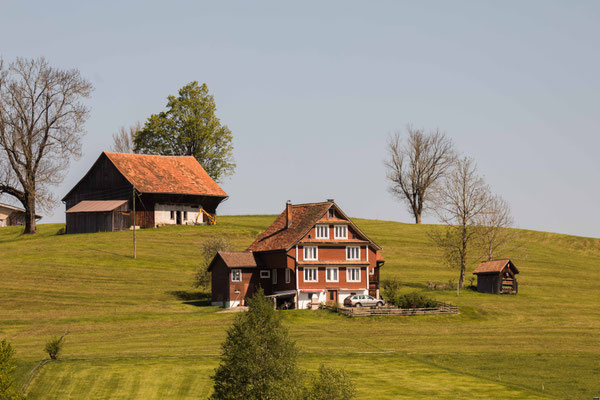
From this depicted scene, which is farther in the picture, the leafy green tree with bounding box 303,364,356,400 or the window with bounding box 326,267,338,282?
the window with bounding box 326,267,338,282

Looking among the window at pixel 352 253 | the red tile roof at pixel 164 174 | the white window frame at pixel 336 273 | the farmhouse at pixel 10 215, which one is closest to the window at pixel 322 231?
the window at pixel 352 253

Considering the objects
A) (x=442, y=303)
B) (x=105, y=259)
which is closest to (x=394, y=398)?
(x=442, y=303)

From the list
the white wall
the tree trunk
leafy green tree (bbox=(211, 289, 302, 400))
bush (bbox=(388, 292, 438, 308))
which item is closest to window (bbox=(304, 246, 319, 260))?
bush (bbox=(388, 292, 438, 308))

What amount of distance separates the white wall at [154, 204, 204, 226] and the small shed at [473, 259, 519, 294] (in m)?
44.2

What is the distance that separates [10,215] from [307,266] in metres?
67.3

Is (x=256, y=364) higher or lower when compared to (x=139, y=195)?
lower

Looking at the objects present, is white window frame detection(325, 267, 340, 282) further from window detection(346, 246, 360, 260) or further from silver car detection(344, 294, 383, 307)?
silver car detection(344, 294, 383, 307)

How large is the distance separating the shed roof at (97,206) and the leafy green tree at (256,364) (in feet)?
251

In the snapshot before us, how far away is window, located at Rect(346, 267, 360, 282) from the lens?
7919cm

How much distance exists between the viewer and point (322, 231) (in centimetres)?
7906

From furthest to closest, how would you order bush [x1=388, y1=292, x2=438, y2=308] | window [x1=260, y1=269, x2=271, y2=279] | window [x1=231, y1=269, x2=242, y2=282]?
1. window [x1=260, y1=269, x2=271, y2=279]
2. window [x1=231, y1=269, x2=242, y2=282]
3. bush [x1=388, y1=292, x2=438, y2=308]

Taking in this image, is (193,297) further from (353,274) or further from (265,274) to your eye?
(353,274)

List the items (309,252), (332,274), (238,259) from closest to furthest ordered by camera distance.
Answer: (309,252) → (332,274) → (238,259)

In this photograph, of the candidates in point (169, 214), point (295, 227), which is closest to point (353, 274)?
point (295, 227)
